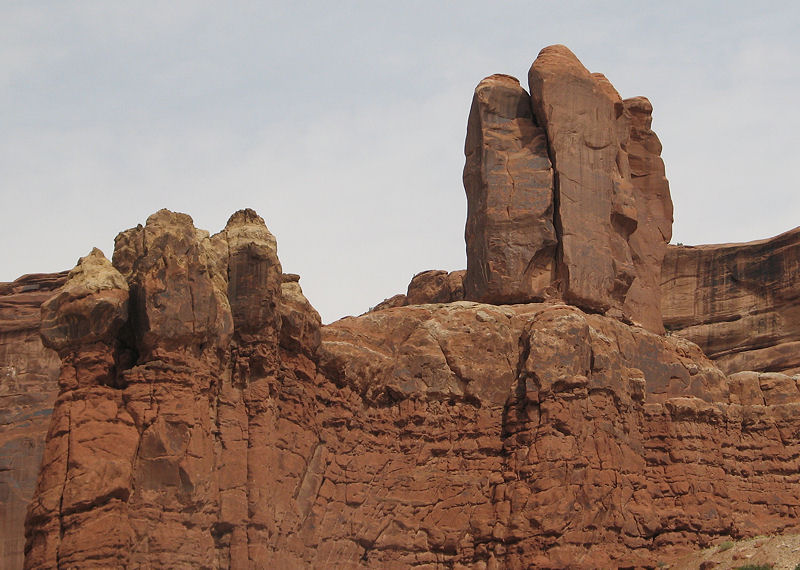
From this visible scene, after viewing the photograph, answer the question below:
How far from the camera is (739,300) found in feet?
176

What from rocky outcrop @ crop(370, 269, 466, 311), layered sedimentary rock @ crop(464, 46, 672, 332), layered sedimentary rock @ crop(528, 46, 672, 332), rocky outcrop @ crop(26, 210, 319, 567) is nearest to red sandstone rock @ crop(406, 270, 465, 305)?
rocky outcrop @ crop(370, 269, 466, 311)

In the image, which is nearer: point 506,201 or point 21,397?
point 506,201

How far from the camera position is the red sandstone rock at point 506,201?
4031cm

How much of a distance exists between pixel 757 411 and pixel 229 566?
14.7 m

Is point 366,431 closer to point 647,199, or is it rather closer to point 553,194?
point 553,194

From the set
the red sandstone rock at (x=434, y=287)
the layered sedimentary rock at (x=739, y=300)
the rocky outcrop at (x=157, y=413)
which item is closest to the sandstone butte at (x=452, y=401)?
the rocky outcrop at (x=157, y=413)

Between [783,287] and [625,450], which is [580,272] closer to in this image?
[625,450]

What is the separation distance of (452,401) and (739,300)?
60.2ft

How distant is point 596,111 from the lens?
4209 centimetres

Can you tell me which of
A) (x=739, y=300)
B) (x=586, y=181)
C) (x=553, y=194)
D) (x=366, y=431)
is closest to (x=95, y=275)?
(x=366, y=431)

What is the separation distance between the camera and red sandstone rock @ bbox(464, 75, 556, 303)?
4031cm

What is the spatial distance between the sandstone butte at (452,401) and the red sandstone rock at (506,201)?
5 centimetres

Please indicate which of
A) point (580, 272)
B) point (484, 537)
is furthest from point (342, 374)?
point (580, 272)

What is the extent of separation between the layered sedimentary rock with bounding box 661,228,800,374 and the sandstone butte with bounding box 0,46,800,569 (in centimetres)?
883
